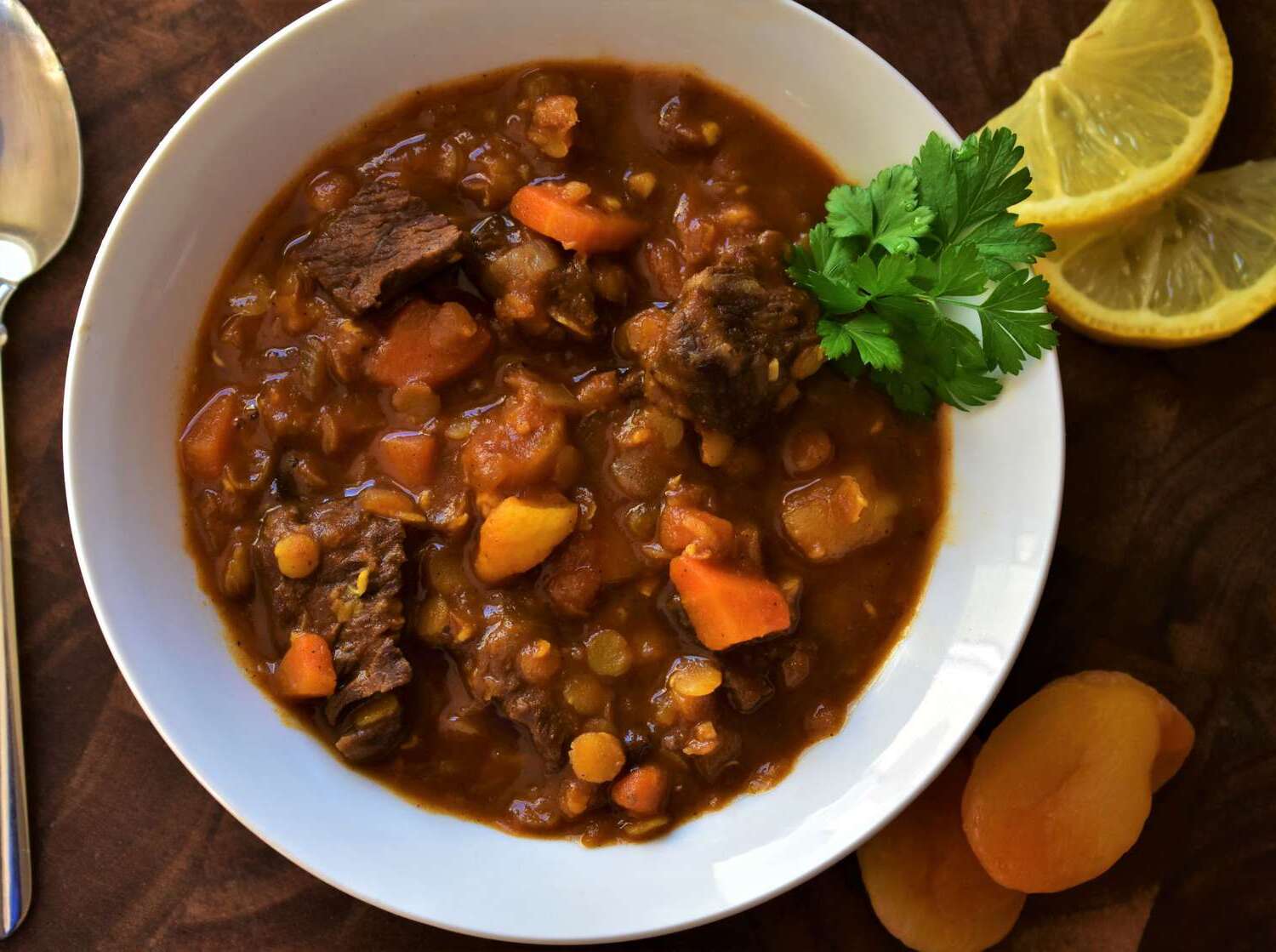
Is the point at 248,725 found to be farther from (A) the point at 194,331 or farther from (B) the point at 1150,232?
(B) the point at 1150,232

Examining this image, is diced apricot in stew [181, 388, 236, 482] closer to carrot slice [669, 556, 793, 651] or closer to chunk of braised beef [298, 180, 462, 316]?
chunk of braised beef [298, 180, 462, 316]

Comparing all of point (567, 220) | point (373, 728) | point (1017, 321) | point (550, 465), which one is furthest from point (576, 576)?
point (1017, 321)

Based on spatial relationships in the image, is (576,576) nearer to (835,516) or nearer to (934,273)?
(835,516)

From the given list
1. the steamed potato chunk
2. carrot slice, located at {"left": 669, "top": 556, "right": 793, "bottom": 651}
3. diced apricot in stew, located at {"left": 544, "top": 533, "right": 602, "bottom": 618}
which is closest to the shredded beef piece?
diced apricot in stew, located at {"left": 544, "top": 533, "right": 602, "bottom": 618}

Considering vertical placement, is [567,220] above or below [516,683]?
above

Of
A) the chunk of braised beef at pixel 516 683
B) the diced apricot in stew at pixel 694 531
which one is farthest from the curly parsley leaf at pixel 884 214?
the chunk of braised beef at pixel 516 683

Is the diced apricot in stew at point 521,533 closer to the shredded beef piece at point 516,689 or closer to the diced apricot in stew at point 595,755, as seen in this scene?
the shredded beef piece at point 516,689

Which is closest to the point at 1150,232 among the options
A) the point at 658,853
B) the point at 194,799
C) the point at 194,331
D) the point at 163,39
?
the point at 658,853
